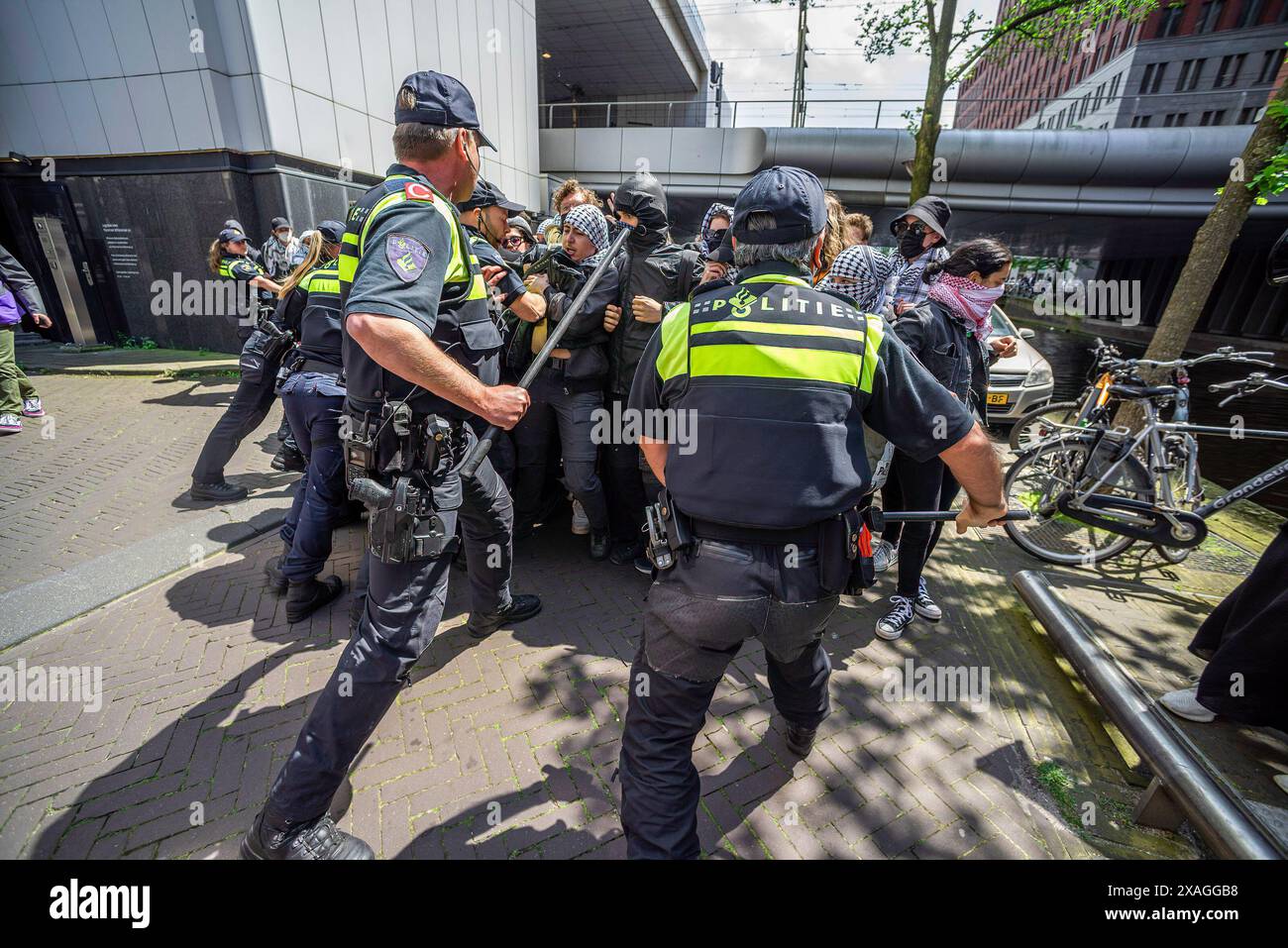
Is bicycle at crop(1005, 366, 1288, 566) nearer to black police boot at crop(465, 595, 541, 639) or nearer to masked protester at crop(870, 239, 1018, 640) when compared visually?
masked protester at crop(870, 239, 1018, 640)

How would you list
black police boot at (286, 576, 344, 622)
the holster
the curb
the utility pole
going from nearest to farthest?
1. the holster
2. the curb
3. black police boot at (286, 576, 344, 622)
4. the utility pole

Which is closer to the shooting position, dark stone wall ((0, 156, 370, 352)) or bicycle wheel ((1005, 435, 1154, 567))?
bicycle wheel ((1005, 435, 1154, 567))

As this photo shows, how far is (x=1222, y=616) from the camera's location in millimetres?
2936

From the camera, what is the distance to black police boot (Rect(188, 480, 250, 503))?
479 centimetres

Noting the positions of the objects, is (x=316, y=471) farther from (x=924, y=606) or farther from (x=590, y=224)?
(x=924, y=606)

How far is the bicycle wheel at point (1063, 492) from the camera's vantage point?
4.34 metres

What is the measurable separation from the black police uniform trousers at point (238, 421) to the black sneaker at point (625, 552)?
2771 mm

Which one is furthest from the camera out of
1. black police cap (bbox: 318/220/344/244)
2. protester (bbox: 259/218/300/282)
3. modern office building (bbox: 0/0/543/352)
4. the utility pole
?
the utility pole

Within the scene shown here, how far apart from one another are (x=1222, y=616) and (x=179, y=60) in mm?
13643

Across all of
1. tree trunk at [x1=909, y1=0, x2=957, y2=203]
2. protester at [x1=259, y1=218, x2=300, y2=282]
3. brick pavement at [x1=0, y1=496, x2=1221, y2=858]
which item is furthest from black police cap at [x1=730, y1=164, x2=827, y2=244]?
tree trunk at [x1=909, y1=0, x2=957, y2=203]

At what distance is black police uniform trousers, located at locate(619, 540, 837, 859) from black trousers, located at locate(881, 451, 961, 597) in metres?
1.84
